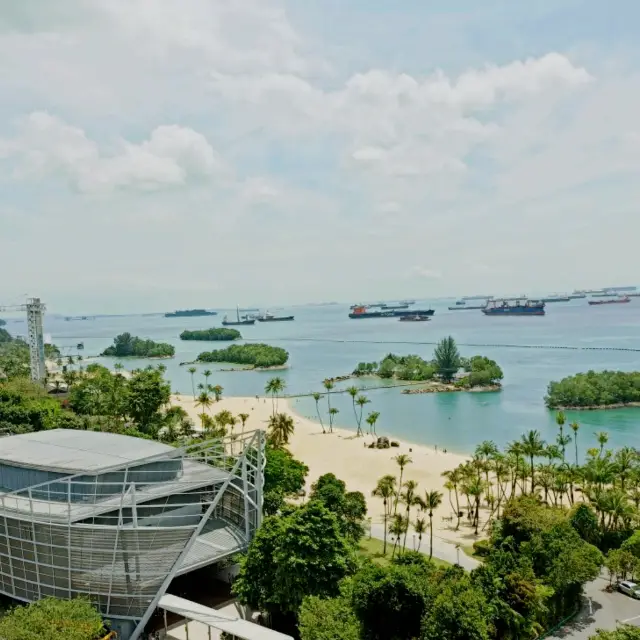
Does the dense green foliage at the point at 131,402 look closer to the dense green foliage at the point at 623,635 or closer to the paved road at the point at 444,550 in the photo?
the paved road at the point at 444,550

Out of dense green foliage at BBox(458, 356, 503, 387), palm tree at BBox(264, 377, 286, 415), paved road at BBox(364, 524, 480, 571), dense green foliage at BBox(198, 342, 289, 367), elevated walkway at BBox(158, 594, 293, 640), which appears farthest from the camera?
dense green foliage at BBox(198, 342, 289, 367)

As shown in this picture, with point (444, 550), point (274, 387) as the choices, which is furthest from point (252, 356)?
point (444, 550)

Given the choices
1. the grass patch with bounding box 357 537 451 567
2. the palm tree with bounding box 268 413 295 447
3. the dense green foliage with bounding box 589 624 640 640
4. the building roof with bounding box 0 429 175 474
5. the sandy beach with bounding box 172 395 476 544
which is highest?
the building roof with bounding box 0 429 175 474

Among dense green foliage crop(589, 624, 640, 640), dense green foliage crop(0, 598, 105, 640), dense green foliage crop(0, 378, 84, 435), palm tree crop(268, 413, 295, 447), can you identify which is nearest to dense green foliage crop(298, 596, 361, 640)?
dense green foliage crop(0, 598, 105, 640)

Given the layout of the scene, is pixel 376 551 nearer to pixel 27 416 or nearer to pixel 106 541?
pixel 106 541

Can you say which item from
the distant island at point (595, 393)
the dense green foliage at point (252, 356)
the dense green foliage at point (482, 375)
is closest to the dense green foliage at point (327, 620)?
the distant island at point (595, 393)

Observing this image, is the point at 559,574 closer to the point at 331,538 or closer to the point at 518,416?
the point at 331,538

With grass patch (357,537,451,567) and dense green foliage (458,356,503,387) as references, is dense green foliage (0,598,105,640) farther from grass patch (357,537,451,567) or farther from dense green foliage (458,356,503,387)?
dense green foliage (458,356,503,387)
